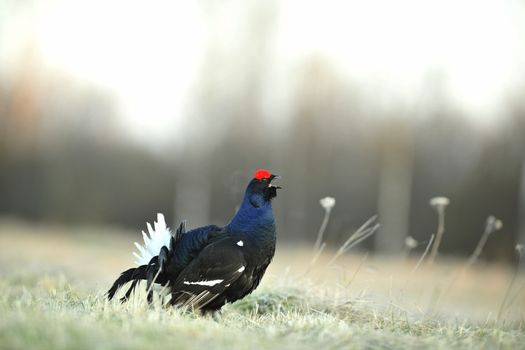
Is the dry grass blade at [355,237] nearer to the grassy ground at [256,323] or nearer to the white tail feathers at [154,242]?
the grassy ground at [256,323]

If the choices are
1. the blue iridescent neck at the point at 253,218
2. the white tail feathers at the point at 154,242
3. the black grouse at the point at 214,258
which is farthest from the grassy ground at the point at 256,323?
the blue iridescent neck at the point at 253,218

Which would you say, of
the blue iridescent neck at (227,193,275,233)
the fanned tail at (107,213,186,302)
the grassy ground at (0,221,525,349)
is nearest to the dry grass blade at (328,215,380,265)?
the grassy ground at (0,221,525,349)

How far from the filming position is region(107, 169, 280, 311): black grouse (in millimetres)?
4082

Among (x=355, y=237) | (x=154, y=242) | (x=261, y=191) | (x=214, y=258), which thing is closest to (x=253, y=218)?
(x=261, y=191)

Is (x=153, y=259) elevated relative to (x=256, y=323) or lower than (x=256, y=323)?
elevated

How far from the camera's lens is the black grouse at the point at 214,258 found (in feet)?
13.4

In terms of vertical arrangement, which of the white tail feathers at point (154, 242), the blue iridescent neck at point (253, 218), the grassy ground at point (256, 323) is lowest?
the grassy ground at point (256, 323)

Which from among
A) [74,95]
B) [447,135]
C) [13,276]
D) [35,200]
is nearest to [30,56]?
[74,95]

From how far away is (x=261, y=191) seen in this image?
438 centimetres

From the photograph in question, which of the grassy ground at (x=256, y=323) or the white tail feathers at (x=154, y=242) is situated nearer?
the grassy ground at (x=256, y=323)

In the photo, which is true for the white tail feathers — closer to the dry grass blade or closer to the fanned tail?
the fanned tail

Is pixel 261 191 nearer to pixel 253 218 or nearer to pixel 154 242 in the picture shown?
pixel 253 218

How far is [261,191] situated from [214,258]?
0.58 metres

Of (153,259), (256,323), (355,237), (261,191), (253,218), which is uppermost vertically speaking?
(261,191)
